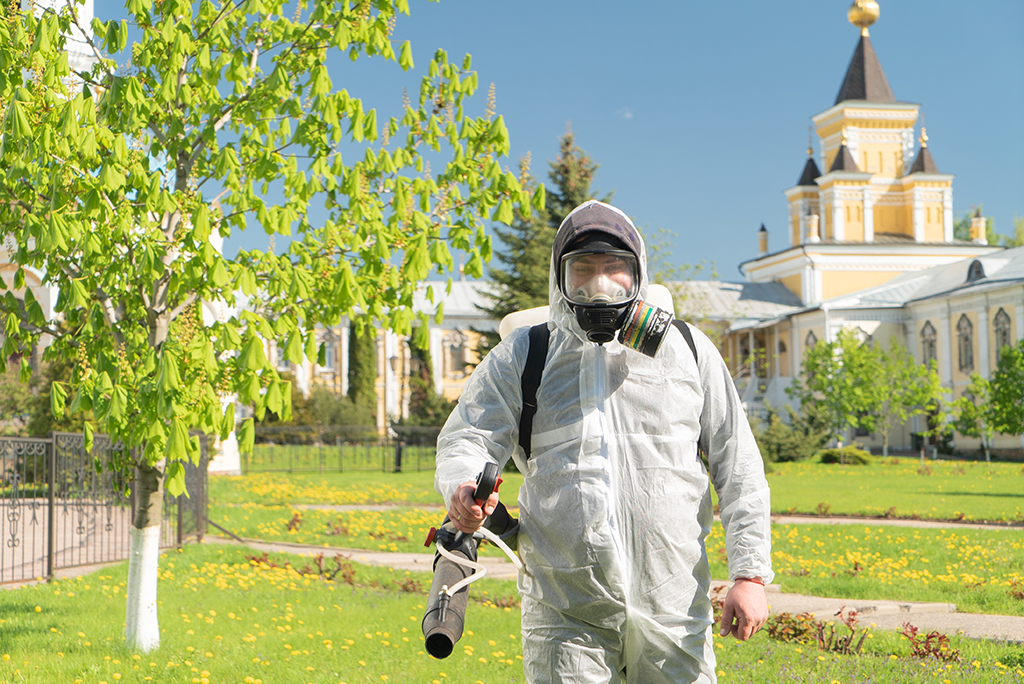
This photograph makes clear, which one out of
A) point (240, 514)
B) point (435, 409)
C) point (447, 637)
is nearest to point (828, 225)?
point (435, 409)

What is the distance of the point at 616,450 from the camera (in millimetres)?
2600

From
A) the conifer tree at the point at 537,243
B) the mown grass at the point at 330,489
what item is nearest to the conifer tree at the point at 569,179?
the conifer tree at the point at 537,243

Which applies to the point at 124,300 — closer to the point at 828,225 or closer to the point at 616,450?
the point at 616,450

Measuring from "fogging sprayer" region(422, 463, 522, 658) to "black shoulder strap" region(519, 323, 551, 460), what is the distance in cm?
24

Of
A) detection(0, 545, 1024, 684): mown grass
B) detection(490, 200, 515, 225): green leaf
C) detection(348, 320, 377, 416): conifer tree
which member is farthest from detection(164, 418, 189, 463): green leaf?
detection(348, 320, 377, 416): conifer tree

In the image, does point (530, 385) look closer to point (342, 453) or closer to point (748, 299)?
point (342, 453)

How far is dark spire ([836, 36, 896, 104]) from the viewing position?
58875 mm

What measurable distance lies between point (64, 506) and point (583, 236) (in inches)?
350

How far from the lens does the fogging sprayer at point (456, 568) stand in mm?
2299

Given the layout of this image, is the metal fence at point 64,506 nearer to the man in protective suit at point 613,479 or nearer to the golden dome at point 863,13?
the man in protective suit at point 613,479

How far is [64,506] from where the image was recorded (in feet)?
32.0

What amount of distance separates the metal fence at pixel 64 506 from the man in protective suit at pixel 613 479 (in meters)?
6.07

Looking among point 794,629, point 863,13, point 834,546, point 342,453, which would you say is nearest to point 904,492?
point 834,546

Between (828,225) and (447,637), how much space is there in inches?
2373
